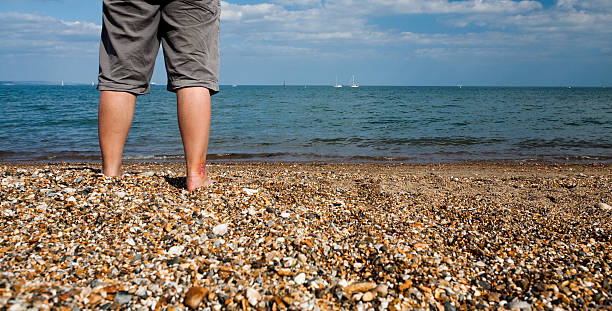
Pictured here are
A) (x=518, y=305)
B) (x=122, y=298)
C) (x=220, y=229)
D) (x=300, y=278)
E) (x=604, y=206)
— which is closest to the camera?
(x=122, y=298)

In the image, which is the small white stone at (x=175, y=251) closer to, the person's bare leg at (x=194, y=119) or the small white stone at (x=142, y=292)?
the small white stone at (x=142, y=292)

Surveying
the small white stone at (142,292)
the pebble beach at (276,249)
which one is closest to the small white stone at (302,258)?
the pebble beach at (276,249)

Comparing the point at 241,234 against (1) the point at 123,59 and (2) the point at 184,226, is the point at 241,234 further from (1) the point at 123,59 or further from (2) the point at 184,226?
(1) the point at 123,59

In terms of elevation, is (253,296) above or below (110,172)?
below

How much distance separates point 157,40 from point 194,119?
2.12 ft

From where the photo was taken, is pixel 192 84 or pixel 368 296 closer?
pixel 368 296

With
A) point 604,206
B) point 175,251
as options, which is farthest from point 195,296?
point 604,206

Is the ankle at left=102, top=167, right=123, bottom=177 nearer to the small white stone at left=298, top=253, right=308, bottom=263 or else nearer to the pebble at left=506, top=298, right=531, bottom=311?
the small white stone at left=298, top=253, right=308, bottom=263

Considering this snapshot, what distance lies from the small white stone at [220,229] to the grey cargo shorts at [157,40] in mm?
948

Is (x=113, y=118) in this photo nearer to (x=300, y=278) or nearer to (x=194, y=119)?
(x=194, y=119)

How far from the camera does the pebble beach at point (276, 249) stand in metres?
1.67

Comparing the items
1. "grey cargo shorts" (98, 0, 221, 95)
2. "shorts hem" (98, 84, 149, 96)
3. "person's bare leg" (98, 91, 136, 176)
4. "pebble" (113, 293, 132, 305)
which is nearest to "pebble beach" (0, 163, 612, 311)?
"pebble" (113, 293, 132, 305)

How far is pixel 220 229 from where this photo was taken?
2238 mm

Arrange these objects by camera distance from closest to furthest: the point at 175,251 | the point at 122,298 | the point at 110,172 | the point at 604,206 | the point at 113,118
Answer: the point at 122,298
the point at 175,251
the point at 113,118
the point at 110,172
the point at 604,206
